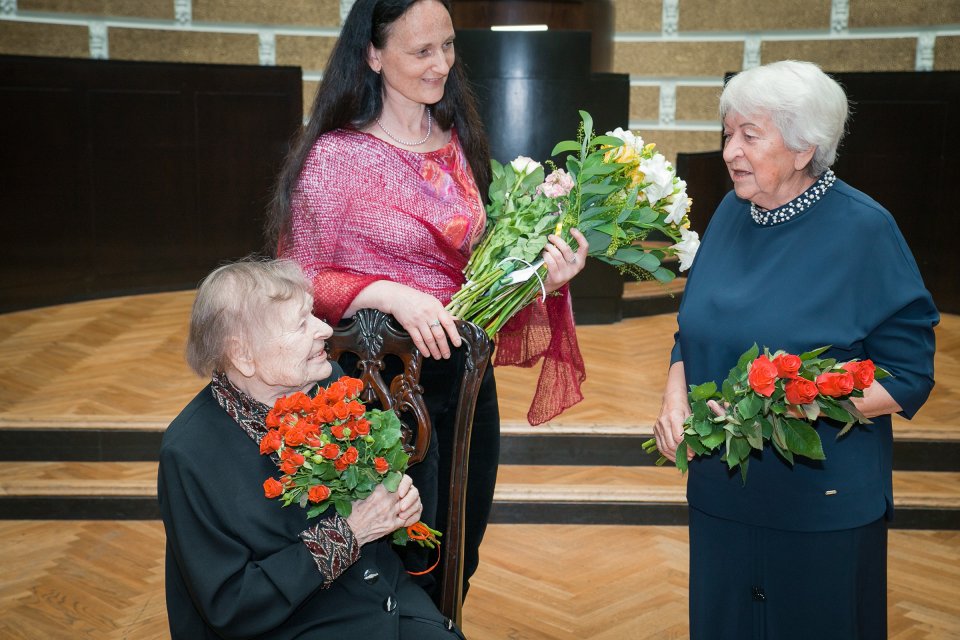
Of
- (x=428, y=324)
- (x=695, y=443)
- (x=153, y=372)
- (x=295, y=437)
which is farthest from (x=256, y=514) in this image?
(x=153, y=372)

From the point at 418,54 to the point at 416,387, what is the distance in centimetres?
70

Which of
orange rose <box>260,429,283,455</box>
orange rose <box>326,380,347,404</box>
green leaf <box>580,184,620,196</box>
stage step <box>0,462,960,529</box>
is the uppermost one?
green leaf <box>580,184,620,196</box>

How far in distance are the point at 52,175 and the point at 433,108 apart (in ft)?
15.3

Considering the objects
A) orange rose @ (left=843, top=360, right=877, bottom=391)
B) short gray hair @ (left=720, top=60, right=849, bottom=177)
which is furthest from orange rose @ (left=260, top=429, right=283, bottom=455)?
short gray hair @ (left=720, top=60, right=849, bottom=177)

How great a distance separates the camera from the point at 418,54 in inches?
80.7

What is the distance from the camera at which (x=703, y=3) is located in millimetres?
7461

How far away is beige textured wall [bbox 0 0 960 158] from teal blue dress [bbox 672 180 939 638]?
18.5 feet

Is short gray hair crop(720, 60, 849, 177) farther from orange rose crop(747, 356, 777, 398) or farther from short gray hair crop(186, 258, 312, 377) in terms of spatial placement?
short gray hair crop(186, 258, 312, 377)

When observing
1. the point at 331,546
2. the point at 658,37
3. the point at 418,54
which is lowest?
the point at 331,546

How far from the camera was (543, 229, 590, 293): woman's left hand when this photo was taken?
198 centimetres

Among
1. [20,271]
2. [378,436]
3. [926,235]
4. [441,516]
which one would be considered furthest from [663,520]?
[20,271]

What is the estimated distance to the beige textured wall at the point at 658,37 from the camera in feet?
21.5

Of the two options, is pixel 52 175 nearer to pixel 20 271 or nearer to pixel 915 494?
pixel 20 271

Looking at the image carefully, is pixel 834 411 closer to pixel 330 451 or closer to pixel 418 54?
pixel 330 451
